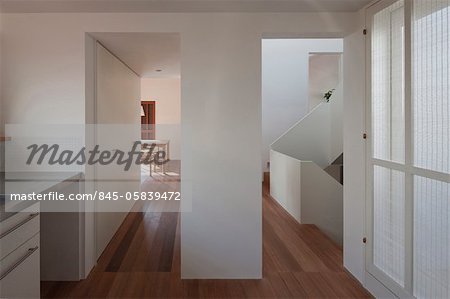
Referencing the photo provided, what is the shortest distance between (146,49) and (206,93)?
1.02 metres

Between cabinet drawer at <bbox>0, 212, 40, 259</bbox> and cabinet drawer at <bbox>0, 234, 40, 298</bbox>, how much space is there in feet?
0.11

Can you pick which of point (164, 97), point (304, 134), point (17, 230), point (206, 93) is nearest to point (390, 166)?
point (206, 93)

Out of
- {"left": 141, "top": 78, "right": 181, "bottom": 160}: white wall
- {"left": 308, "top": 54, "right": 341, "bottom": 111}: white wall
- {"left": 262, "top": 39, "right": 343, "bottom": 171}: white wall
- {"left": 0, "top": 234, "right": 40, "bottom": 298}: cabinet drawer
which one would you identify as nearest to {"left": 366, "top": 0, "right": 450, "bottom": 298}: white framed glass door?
{"left": 0, "top": 234, "right": 40, "bottom": 298}: cabinet drawer

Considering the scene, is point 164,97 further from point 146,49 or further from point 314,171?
point 146,49

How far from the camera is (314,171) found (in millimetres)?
4559

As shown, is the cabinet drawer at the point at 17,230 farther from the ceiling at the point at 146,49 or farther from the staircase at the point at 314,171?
the staircase at the point at 314,171

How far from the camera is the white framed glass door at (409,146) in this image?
1.87 m

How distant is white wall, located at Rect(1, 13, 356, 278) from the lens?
8.78ft

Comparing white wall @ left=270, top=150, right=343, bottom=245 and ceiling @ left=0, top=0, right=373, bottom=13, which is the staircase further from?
ceiling @ left=0, top=0, right=373, bottom=13

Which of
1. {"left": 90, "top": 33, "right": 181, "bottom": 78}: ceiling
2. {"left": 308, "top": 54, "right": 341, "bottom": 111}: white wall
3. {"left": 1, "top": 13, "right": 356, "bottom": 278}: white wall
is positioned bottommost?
{"left": 1, "top": 13, "right": 356, "bottom": 278}: white wall

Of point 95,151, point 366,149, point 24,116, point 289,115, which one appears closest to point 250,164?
point 366,149

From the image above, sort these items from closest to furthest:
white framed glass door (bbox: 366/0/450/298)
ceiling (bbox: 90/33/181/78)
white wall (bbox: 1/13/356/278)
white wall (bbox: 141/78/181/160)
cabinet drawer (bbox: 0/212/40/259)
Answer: cabinet drawer (bbox: 0/212/40/259) < white framed glass door (bbox: 366/0/450/298) < white wall (bbox: 1/13/356/278) < ceiling (bbox: 90/33/181/78) < white wall (bbox: 141/78/181/160)

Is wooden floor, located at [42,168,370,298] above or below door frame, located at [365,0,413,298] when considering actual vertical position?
below

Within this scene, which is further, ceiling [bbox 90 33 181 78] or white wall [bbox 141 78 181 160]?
white wall [bbox 141 78 181 160]
